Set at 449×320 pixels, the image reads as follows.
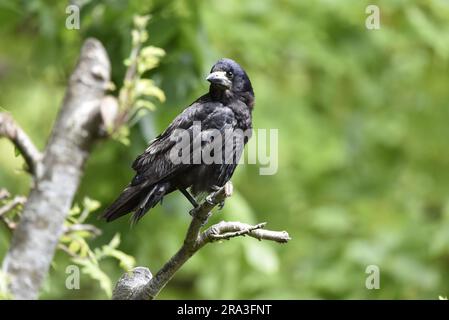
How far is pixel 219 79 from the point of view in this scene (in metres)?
4.88

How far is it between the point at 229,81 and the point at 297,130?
557 cm

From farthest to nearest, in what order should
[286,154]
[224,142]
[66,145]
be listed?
[286,154] → [224,142] → [66,145]

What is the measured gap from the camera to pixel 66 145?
10.00 ft

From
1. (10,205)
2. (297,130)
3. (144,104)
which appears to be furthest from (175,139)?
(297,130)

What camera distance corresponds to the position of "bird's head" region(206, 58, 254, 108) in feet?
16.1

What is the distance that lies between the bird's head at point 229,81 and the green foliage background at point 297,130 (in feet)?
4.24

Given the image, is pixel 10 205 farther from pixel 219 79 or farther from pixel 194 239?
pixel 219 79

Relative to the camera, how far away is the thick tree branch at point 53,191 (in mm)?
3016

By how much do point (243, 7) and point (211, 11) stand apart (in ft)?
2.63

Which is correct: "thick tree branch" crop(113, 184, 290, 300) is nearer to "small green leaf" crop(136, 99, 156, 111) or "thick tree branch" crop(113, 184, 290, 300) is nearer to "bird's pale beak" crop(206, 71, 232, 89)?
"small green leaf" crop(136, 99, 156, 111)

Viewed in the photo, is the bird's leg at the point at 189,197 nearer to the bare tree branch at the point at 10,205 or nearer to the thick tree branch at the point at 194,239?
the thick tree branch at the point at 194,239

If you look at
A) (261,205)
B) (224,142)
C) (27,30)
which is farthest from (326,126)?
(224,142)

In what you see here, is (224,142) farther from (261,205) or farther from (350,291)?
(261,205)

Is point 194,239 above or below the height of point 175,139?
below
